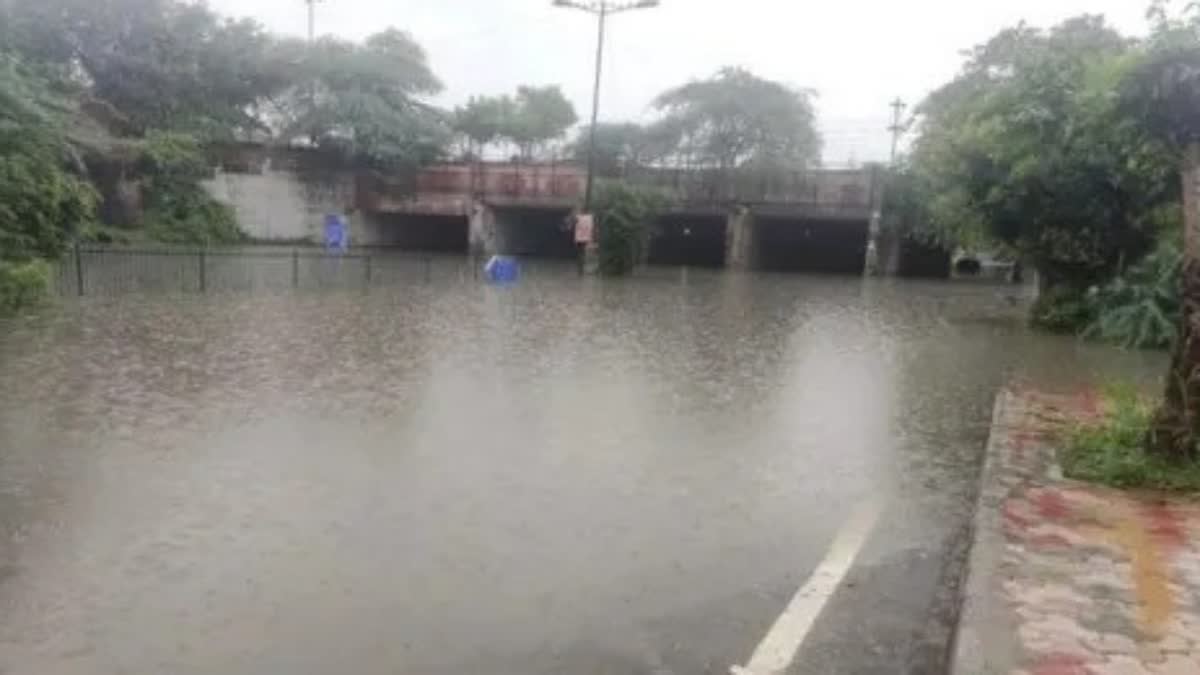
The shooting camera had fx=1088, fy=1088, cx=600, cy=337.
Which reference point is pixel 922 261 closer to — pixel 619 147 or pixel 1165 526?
pixel 619 147

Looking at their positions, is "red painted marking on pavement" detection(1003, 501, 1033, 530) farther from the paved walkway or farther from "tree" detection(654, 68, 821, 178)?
"tree" detection(654, 68, 821, 178)

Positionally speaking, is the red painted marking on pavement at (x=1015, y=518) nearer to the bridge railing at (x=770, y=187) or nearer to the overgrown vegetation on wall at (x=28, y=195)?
the overgrown vegetation on wall at (x=28, y=195)

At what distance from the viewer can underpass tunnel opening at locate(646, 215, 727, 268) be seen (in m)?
51.4

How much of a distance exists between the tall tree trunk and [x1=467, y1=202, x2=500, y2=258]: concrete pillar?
38.4 metres

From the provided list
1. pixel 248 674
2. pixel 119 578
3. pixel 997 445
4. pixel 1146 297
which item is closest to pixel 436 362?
pixel 997 445

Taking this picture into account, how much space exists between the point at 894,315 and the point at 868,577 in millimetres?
18405

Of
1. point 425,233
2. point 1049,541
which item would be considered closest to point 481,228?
point 425,233

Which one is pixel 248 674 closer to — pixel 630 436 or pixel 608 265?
pixel 630 436

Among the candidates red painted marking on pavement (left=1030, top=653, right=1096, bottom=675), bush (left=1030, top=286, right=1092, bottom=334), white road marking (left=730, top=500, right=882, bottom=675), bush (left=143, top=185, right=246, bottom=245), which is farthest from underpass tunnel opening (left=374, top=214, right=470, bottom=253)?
red painted marking on pavement (left=1030, top=653, right=1096, bottom=675)

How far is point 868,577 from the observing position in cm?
527

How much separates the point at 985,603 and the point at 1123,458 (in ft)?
9.83

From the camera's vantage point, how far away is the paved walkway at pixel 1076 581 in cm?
397

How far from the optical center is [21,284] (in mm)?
15633

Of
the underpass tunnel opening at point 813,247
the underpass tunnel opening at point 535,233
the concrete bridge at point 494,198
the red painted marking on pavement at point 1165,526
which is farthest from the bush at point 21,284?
the underpass tunnel opening at point 813,247
